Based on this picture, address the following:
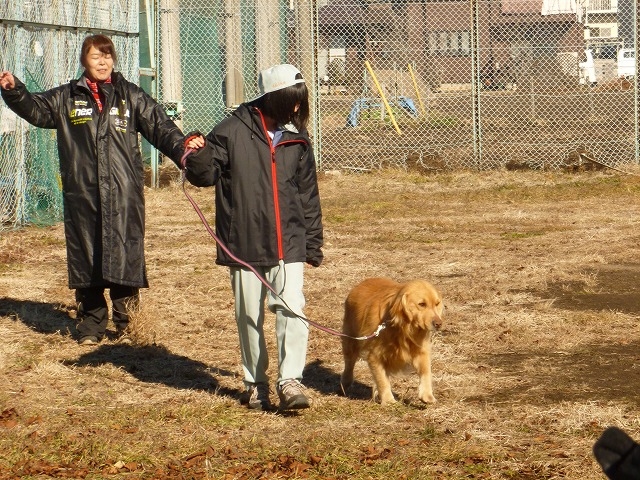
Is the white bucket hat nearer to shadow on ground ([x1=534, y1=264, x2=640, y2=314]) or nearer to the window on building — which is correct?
shadow on ground ([x1=534, y1=264, x2=640, y2=314])

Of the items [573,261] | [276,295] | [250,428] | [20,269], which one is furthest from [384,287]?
[20,269]

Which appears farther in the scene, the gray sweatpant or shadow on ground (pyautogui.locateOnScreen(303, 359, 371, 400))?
shadow on ground (pyautogui.locateOnScreen(303, 359, 371, 400))

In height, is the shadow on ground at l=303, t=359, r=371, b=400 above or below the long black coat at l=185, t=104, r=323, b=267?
below

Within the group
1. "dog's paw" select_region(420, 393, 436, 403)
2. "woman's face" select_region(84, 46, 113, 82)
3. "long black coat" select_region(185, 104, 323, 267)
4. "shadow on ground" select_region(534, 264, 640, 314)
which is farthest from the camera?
"shadow on ground" select_region(534, 264, 640, 314)

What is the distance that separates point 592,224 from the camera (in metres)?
12.1

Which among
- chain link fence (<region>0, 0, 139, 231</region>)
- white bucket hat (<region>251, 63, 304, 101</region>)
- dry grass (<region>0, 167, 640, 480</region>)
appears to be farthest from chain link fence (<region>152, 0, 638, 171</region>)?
white bucket hat (<region>251, 63, 304, 101</region>)

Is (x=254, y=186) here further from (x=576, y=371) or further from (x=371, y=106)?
(x=371, y=106)

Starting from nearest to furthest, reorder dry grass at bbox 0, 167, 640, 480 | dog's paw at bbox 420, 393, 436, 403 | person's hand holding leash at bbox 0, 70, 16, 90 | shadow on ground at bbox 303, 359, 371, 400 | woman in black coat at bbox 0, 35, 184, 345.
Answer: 1. dry grass at bbox 0, 167, 640, 480
2. dog's paw at bbox 420, 393, 436, 403
3. shadow on ground at bbox 303, 359, 371, 400
4. person's hand holding leash at bbox 0, 70, 16, 90
5. woman in black coat at bbox 0, 35, 184, 345

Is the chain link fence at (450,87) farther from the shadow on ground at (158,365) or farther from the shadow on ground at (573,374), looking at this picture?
the shadow on ground at (573,374)

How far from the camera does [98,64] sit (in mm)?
7246

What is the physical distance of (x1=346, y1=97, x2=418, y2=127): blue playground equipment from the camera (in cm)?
Answer: 1833

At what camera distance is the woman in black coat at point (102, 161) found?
735 cm

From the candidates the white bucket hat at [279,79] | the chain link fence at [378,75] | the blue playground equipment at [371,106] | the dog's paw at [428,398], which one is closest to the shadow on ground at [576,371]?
the dog's paw at [428,398]

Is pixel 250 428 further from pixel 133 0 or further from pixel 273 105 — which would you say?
pixel 133 0
